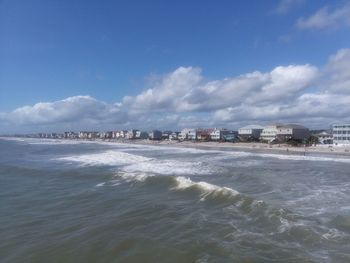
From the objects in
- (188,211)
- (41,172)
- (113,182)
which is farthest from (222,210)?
(41,172)

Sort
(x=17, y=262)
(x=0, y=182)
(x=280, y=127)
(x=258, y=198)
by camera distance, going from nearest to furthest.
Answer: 1. (x=17, y=262)
2. (x=258, y=198)
3. (x=0, y=182)
4. (x=280, y=127)

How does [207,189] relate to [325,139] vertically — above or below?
below

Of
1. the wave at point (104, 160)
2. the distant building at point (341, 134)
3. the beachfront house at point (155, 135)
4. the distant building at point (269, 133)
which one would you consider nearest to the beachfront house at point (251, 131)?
the distant building at point (269, 133)

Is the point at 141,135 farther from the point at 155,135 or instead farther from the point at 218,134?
the point at 218,134

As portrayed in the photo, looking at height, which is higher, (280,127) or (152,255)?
(280,127)

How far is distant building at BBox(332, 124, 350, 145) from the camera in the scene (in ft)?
269

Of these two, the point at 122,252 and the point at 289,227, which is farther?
the point at 289,227

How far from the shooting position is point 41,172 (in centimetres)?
2747

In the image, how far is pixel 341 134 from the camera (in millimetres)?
83875

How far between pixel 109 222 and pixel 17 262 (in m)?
3.86

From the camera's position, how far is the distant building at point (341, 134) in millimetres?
82125

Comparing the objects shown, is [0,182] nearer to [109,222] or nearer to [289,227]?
[109,222]

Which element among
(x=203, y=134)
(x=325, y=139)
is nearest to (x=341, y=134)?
(x=325, y=139)

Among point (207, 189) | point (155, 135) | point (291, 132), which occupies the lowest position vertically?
point (207, 189)
